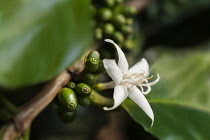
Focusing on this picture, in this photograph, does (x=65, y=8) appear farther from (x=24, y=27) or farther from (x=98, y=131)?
(x=98, y=131)

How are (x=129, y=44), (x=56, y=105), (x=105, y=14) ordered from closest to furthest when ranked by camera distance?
(x=56, y=105)
(x=105, y=14)
(x=129, y=44)

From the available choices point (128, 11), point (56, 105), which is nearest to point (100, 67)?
point (56, 105)

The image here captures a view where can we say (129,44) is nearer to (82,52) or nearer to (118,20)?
(118,20)

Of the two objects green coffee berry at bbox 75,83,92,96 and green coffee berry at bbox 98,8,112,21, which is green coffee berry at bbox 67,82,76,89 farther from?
green coffee berry at bbox 98,8,112,21

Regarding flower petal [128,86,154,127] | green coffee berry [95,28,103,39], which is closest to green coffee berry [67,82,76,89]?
flower petal [128,86,154,127]

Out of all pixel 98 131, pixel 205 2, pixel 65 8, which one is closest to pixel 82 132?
pixel 98 131
